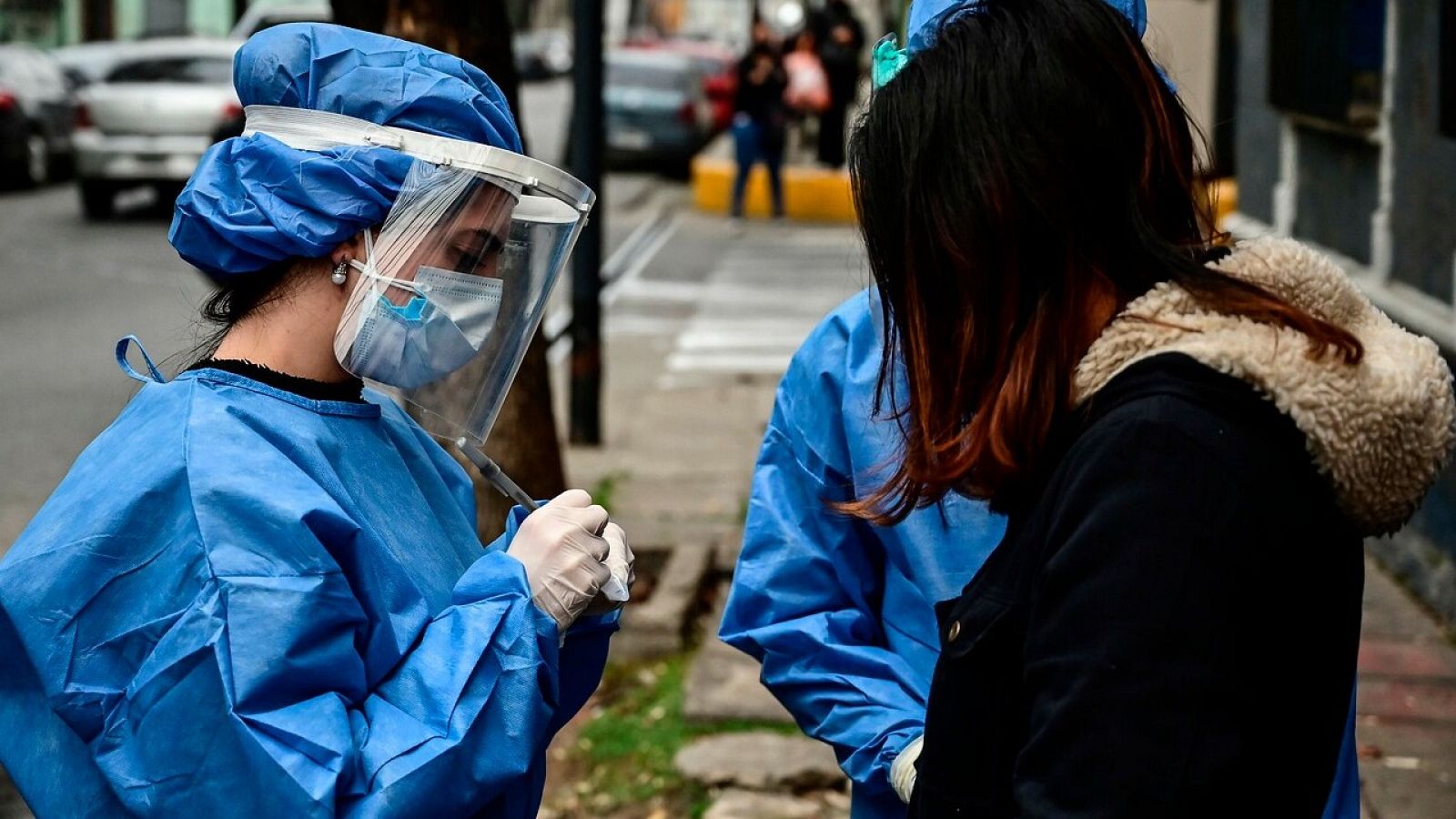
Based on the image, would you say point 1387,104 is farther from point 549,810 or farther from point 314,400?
point 314,400

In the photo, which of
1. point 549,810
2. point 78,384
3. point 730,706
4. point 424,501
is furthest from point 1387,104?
point 78,384

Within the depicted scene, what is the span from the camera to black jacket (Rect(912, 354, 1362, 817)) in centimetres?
129

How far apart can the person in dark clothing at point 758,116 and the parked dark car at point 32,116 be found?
765 centimetres

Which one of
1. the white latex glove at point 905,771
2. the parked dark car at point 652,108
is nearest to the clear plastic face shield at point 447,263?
the white latex glove at point 905,771

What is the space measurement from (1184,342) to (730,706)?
3.61m

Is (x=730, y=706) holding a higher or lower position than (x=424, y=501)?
lower

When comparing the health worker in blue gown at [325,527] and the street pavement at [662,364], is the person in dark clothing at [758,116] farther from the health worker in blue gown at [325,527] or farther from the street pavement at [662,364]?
the health worker in blue gown at [325,527]

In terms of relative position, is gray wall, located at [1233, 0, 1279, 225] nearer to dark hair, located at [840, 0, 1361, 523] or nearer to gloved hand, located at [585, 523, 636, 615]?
gloved hand, located at [585, 523, 636, 615]

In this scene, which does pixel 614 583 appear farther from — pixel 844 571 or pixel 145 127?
pixel 145 127

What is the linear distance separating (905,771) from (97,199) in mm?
16391

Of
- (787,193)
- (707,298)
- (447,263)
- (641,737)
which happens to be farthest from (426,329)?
(787,193)

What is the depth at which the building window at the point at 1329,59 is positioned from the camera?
23.6ft

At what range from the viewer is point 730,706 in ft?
15.9

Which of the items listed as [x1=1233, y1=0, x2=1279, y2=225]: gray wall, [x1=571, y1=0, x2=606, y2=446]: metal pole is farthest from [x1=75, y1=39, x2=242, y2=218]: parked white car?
[x1=1233, y1=0, x2=1279, y2=225]: gray wall
